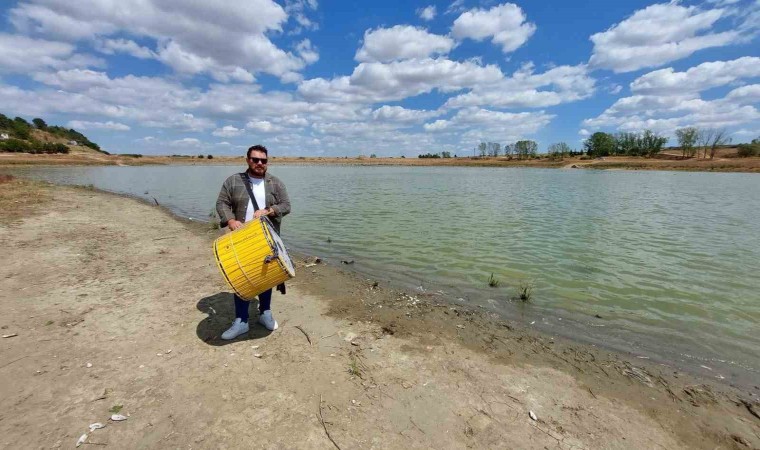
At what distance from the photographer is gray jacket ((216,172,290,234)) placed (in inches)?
204

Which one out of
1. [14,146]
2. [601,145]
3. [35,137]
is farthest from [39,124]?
[601,145]

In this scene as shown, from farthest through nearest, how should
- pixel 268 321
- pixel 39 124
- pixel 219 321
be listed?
1. pixel 39 124
2. pixel 219 321
3. pixel 268 321

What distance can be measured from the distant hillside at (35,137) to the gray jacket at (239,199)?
113586mm

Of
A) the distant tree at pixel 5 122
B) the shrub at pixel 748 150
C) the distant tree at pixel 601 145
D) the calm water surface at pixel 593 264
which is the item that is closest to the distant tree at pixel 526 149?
the distant tree at pixel 601 145

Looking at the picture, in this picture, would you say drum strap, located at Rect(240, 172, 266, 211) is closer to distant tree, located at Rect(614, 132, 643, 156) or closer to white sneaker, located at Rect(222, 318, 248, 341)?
white sneaker, located at Rect(222, 318, 248, 341)

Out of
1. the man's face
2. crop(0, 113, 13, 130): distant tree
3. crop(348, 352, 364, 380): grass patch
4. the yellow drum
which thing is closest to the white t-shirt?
the man's face

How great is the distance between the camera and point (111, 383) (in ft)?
13.6

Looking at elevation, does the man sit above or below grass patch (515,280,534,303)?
above

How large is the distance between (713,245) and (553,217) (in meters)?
6.69

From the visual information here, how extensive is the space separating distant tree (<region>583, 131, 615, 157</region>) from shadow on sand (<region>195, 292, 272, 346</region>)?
150210 millimetres

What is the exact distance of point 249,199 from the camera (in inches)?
206

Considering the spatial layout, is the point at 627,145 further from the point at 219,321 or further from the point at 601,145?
the point at 219,321

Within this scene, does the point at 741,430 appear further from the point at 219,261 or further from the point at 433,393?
the point at 219,261

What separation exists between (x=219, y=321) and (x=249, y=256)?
191 centimetres
